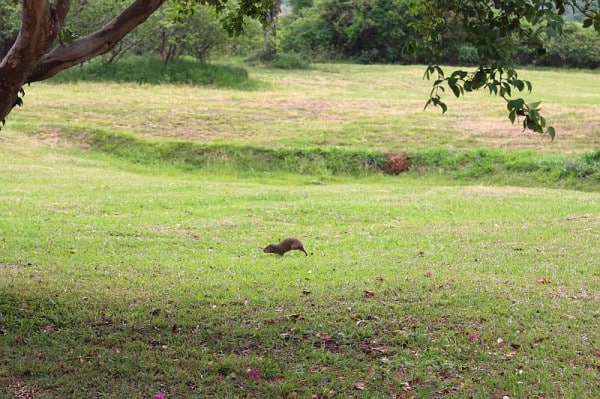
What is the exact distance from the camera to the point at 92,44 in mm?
6914

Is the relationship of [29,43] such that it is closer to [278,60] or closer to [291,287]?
[291,287]

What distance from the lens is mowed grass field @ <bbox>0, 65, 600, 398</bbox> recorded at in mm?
6266

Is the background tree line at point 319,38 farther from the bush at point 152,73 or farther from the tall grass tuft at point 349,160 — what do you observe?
the tall grass tuft at point 349,160

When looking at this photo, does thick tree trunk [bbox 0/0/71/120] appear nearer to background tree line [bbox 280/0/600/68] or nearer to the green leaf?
the green leaf

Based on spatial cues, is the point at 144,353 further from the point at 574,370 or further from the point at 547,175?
the point at 547,175

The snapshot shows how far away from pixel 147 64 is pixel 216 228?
89.4ft

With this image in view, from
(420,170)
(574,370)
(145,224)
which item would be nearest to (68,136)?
(420,170)

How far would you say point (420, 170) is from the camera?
22906 mm

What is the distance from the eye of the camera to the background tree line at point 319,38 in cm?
3838

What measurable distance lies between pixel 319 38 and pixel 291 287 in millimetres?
53064

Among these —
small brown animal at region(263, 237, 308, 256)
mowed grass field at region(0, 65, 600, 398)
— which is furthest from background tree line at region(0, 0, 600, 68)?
small brown animal at region(263, 237, 308, 256)

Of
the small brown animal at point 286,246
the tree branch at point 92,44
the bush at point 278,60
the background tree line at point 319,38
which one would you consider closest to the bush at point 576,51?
the background tree line at point 319,38

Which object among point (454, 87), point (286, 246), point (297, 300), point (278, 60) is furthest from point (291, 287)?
point (278, 60)

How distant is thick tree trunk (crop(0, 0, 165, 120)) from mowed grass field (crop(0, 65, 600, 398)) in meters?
2.27
